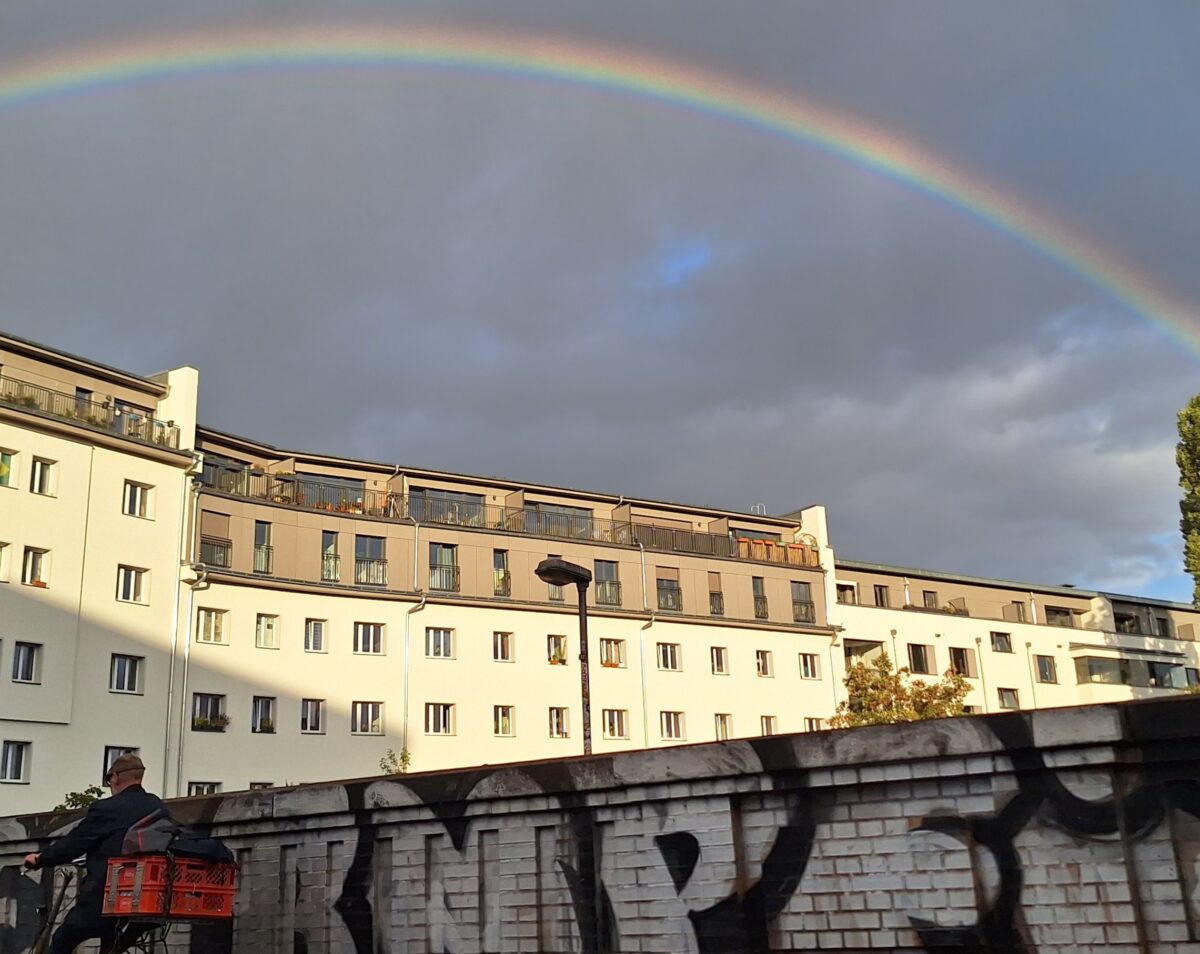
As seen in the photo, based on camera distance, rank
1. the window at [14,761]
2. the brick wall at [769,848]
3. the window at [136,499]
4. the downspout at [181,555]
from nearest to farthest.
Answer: the brick wall at [769,848] < the window at [14,761] < the downspout at [181,555] < the window at [136,499]

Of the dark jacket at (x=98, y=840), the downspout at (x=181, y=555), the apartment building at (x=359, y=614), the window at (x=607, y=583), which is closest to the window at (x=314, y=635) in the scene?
the apartment building at (x=359, y=614)

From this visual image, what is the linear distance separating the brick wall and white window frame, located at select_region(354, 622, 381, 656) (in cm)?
4282

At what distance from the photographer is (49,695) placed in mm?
46281

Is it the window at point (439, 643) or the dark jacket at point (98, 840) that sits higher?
the window at point (439, 643)

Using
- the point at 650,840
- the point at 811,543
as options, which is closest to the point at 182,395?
the point at 811,543

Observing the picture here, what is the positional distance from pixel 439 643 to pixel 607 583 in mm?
9914

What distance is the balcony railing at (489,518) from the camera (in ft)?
190

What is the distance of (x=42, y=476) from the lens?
160ft

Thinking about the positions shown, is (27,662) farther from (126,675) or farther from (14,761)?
(126,675)

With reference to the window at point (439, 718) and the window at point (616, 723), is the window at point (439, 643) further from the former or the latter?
the window at point (616, 723)

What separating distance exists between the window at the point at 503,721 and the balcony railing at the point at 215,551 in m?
14.3

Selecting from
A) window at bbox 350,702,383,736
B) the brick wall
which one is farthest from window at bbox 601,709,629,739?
the brick wall

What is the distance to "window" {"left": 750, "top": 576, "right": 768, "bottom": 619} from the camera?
68750mm

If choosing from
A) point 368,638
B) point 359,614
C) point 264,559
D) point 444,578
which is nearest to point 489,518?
point 444,578
